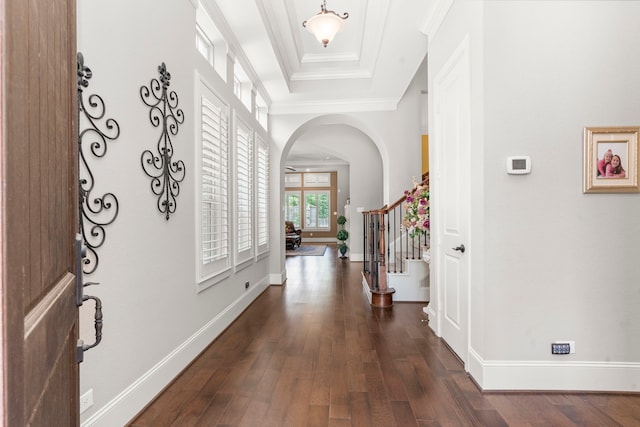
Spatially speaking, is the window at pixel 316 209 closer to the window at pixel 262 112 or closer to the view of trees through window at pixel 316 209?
the view of trees through window at pixel 316 209

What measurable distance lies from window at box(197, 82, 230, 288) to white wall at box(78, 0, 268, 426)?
0.20 m

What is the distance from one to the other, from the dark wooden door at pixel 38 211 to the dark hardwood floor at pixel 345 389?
4.76 ft

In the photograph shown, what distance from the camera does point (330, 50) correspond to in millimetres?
4609

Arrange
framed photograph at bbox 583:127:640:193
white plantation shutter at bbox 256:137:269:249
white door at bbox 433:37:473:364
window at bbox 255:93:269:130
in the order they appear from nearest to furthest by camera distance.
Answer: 1. framed photograph at bbox 583:127:640:193
2. white door at bbox 433:37:473:364
3. white plantation shutter at bbox 256:137:269:249
4. window at bbox 255:93:269:130

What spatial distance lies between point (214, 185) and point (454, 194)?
231 cm

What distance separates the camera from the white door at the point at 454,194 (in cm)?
272

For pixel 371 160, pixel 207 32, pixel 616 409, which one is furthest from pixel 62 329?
pixel 371 160

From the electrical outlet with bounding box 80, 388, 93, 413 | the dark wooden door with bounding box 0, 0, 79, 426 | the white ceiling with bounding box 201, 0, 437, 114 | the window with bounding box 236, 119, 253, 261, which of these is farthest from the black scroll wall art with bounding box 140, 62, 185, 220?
the window with bounding box 236, 119, 253, 261

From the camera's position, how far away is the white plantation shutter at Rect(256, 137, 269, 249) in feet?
17.1

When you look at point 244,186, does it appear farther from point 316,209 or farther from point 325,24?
point 316,209

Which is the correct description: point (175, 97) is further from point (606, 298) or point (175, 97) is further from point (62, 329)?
point (606, 298)

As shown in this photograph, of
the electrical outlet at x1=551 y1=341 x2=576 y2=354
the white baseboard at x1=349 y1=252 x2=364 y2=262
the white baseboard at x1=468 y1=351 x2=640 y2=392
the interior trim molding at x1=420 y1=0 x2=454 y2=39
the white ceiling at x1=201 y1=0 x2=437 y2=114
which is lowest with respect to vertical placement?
the white baseboard at x1=349 y1=252 x2=364 y2=262

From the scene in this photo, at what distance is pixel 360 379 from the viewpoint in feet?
8.26

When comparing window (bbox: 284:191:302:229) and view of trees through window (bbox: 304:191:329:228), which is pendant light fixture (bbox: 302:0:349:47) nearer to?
view of trees through window (bbox: 304:191:329:228)
